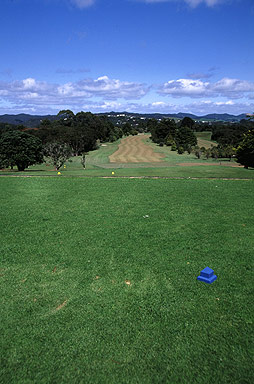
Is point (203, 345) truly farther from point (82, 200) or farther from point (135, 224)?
point (82, 200)

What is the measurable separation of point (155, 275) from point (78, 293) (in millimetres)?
1866

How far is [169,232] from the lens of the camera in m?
9.14

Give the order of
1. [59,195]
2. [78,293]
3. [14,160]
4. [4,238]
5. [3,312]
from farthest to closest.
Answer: [14,160] < [59,195] < [4,238] < [78,293] < [3,312]

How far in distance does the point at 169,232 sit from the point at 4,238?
5.44 metres

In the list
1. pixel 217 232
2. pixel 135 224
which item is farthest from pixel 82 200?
pixel 217 232

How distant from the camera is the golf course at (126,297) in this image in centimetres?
402

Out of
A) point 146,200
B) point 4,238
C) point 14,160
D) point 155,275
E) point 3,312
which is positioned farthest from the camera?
point 14,160

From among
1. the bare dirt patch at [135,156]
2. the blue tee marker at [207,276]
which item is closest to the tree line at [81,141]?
the bare dirt patch at [135,156]

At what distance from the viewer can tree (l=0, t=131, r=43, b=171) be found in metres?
40.0

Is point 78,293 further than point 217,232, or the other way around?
point 217,232

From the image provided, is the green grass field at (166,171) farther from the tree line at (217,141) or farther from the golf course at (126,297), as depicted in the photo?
the golf course at (126,297)

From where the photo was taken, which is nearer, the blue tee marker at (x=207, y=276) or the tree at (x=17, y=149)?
the blue tee marker at (x=207, y=276)

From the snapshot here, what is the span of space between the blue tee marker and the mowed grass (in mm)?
171

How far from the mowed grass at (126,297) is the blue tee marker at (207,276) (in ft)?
0.56
